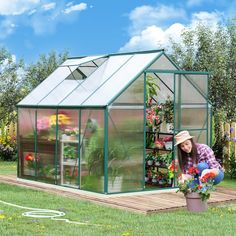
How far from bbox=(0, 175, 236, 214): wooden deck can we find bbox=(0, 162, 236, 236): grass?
0.66 ft

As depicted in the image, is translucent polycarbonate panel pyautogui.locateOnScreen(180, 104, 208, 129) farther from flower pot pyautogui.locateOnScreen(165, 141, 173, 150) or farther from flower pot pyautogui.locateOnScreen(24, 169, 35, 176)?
flower pot pyautogui.locateOnScreen(24, 169, 35, 176)

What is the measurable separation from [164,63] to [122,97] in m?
1.44

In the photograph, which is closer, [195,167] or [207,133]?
[195,167]

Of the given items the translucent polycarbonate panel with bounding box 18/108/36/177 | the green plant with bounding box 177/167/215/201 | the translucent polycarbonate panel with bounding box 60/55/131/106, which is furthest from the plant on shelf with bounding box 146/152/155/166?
the green plant with bounding box 177/167/215/201

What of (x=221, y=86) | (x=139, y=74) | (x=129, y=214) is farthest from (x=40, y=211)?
(x=221, y=86)

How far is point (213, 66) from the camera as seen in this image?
51.3 ft

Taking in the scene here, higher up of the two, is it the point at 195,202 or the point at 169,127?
the point at 169,127

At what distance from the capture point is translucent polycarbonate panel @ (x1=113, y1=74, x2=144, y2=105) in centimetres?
1060

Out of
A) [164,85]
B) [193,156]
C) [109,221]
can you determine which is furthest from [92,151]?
[164,85]

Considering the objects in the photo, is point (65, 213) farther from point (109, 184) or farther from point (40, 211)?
point (109, 184)

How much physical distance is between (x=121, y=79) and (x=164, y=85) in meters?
1.68

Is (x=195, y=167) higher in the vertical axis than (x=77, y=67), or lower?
lower

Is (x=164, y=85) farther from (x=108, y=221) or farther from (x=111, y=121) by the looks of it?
(x=108, y=221)

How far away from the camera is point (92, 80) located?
11.7 meters
